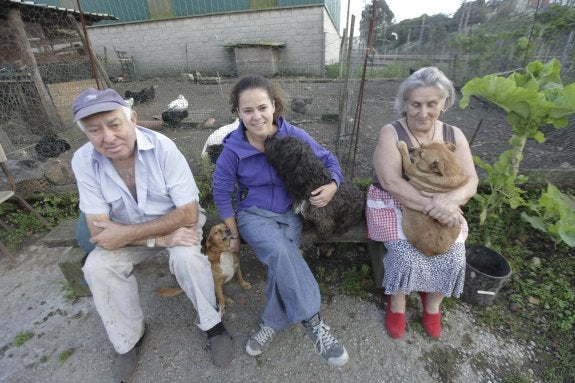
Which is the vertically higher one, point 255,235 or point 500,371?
point 255,235

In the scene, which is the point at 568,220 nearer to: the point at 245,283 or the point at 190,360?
the point at 245,283

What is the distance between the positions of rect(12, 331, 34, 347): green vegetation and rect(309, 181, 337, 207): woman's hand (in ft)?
9.23

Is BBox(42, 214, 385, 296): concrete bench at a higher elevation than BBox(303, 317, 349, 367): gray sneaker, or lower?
higher

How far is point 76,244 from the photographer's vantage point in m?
2.79

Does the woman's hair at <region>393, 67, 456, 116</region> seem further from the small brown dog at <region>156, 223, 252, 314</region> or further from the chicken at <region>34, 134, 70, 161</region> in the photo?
the chicken at <region>34, 134, 70, 161</region>

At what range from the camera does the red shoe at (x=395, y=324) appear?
240 centimetres

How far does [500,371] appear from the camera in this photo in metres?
2.19

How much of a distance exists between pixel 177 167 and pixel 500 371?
2963mm

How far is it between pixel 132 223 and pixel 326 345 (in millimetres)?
1825

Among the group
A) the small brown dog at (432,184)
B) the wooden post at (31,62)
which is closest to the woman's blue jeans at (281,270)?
the small brown dog at (432,184)

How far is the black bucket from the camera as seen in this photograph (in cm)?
249

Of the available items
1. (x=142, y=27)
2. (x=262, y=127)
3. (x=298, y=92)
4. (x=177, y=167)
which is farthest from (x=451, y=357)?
(x=142, y=27)

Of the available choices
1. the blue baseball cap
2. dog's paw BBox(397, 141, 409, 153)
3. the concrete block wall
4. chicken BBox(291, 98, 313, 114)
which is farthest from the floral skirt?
the concrete block wall

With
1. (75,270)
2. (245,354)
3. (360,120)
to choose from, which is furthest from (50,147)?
(360,120)
